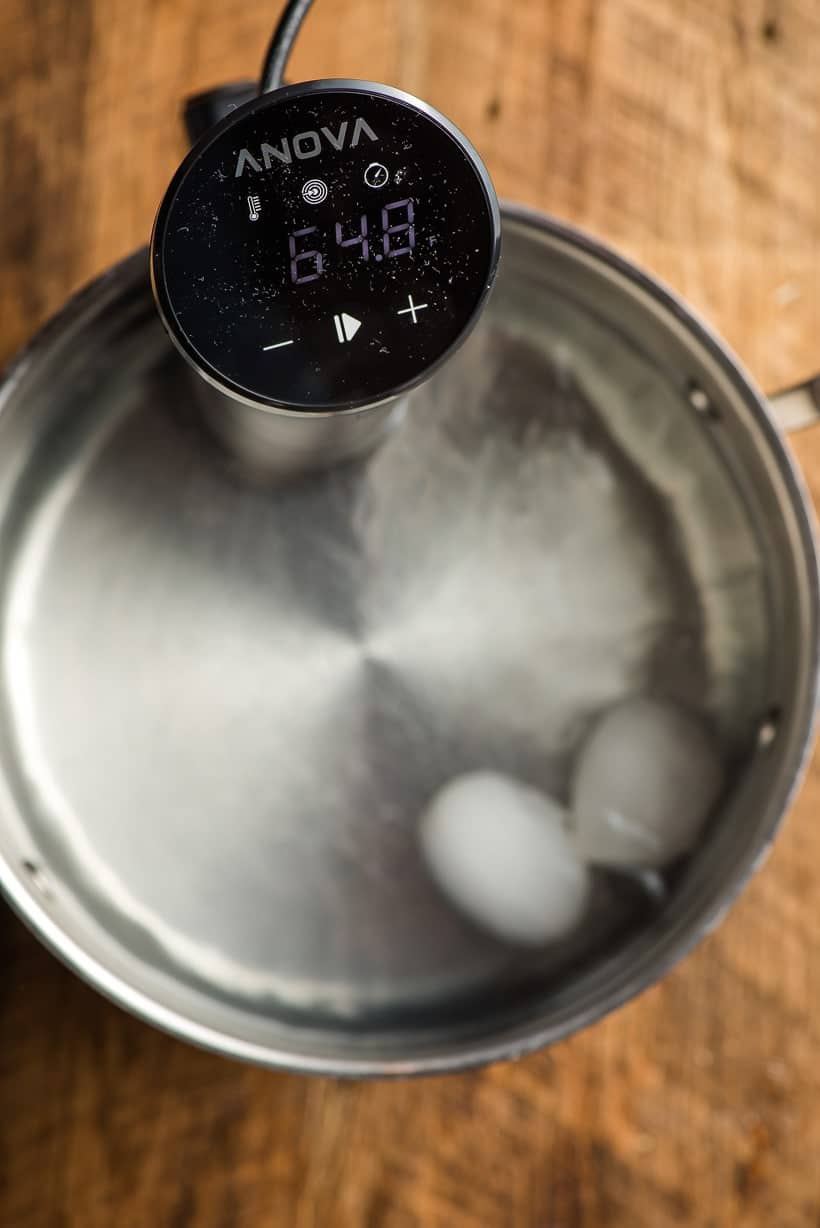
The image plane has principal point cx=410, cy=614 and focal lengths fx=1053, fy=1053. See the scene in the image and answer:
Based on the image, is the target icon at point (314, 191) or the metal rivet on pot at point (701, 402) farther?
the metal rivet on pot at point (701, 402)

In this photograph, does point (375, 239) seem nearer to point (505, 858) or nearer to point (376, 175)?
point (376, 175)

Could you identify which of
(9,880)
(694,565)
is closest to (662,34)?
(694,565)

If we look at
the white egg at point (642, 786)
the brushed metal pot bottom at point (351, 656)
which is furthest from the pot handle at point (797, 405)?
the white egg at point (642, 786)

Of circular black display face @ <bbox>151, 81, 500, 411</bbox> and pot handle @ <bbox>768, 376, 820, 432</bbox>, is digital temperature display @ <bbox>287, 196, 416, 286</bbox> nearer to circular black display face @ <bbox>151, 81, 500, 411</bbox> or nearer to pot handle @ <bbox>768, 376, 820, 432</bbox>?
circular black display face @ <bbox>151, 81, 500, 411</bbox>

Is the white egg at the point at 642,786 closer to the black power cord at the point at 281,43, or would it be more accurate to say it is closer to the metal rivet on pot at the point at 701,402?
Result: the metal rivet on pot at the point at 701,402

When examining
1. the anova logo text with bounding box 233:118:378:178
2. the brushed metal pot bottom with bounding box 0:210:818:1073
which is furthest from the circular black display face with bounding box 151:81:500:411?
the brushed metal pot bottom with bounding box 0:210:818:1073

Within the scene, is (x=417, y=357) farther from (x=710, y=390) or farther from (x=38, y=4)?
(x=38, y=4)
